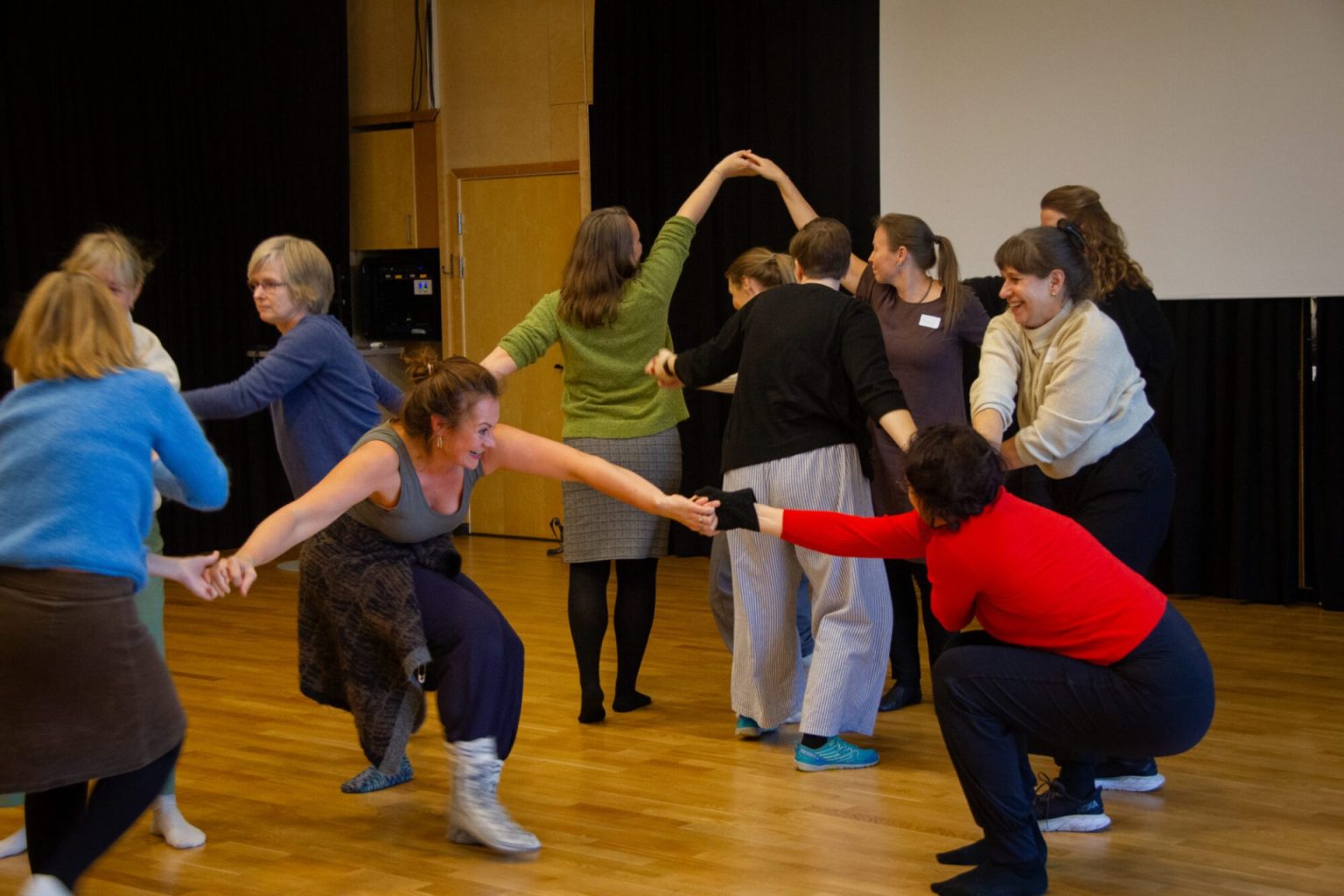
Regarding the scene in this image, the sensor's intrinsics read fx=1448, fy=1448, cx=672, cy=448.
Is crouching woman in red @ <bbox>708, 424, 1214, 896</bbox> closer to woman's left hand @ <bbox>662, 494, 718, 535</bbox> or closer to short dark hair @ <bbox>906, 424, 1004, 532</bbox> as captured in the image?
short dark hair @ <bbox>906, 424, 1004, 532</bbox>

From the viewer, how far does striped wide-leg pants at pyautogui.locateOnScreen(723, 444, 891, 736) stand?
3781mm

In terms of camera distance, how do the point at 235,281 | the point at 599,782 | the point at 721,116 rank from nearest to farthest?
1. the point at 599,782
2. the point at 721,116
3. the point at 235,281

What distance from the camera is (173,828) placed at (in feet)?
10.8

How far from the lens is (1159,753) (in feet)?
9.36

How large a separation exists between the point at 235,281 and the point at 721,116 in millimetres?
3003

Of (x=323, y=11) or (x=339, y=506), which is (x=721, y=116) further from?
(x=339, y=506)

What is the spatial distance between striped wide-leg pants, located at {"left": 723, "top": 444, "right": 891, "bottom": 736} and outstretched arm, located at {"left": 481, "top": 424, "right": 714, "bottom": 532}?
2.08 feet

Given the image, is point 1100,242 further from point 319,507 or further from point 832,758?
point 319,507

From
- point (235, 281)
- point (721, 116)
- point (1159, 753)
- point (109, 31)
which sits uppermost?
point (109, 31)

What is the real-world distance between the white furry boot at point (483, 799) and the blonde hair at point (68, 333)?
1.17 meters

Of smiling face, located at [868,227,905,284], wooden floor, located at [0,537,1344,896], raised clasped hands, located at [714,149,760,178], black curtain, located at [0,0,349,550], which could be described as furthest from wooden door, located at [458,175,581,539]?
smiling face, located at [868,227,905,284]

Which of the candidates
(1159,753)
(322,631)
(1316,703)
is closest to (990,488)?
(1159,753)

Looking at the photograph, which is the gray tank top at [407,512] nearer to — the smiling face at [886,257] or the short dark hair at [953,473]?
the short dark hair at [953,473]

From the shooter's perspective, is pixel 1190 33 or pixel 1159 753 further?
pixel 1190 33
